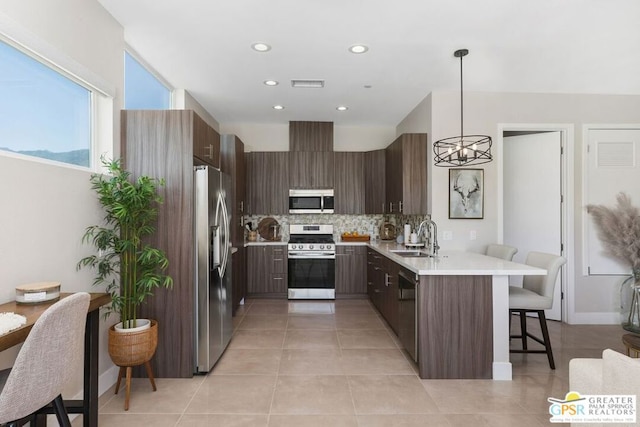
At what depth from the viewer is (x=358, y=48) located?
318 cm

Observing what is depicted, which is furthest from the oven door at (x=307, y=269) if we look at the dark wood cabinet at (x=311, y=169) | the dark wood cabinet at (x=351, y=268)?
the dark wood cabinet at (x=311, y=169)

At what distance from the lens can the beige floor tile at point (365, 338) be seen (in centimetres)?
353

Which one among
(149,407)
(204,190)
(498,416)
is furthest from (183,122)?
(498,416)

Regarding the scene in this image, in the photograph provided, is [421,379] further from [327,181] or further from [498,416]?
[327,181]

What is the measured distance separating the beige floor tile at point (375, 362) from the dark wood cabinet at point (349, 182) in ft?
8.99

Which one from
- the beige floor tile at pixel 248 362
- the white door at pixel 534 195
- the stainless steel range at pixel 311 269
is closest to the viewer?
the beige floor tile at pixel 248 362

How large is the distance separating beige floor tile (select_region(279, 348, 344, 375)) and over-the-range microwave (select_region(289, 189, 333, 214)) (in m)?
2.70

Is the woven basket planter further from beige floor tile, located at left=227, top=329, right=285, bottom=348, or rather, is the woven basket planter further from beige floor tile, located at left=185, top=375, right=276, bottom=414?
beige floor tile, located at left=227, top=329, right=285, bottom=348

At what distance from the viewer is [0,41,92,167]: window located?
5.98 feet

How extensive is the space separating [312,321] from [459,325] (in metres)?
2.04

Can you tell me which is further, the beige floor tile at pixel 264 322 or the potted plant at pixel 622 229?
the beige floor tile at pixel 264 322

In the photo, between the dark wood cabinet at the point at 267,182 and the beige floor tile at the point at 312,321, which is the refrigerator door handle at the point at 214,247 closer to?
the beige floor tile at the point at 312,321

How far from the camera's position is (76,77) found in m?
2.30

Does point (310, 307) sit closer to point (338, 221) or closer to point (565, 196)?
point (338, 221)
